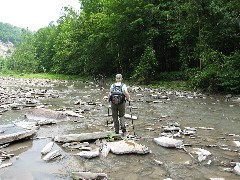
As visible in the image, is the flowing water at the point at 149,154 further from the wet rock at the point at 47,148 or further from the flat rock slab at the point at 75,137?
the flat rock slab at the point at 75,137

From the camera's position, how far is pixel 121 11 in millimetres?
38469

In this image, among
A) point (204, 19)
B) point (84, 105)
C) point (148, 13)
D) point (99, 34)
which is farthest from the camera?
point (99, 34)

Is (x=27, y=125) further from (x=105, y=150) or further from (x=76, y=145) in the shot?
(x=105, y=150)

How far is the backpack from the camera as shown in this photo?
1069cm

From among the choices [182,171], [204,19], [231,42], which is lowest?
[182,171]

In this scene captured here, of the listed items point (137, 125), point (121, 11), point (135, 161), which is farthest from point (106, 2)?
point (135, 161)

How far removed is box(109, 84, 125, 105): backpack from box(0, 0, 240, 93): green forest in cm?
1516

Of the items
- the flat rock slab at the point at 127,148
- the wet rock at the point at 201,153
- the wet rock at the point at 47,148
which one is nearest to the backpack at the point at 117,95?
the flat rock slab at the point at 127,148

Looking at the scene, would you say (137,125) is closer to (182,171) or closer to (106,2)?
(182,171)

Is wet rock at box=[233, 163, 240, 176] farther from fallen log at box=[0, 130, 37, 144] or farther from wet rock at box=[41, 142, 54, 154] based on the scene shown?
fallen log at box=[0, 130, 37, 144]

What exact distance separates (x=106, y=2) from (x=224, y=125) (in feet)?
101

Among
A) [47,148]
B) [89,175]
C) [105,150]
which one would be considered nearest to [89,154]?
[105,150]

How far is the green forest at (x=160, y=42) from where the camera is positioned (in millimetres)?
25969

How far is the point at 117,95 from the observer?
1069 centimetres
